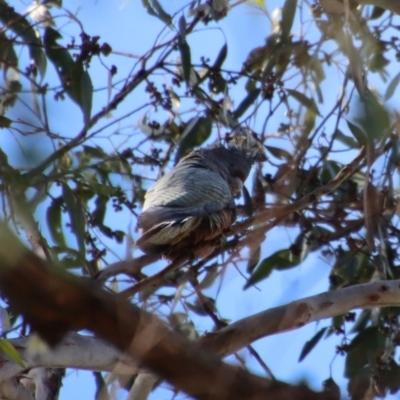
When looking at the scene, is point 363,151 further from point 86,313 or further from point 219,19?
point 86,313

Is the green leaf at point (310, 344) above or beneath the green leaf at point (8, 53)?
beneath

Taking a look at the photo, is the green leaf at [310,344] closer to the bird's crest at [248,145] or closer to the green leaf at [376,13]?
the bird's crest at [248,145]

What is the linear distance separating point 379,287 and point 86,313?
5.65 ft

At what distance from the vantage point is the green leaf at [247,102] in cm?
284

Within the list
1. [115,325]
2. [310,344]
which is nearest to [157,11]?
[310,344]

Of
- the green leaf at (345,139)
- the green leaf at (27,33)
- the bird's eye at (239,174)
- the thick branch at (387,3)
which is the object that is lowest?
the thick branch at (387,3)

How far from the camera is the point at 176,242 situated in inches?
106

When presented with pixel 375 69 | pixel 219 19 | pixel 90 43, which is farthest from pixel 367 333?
pixel 90 43

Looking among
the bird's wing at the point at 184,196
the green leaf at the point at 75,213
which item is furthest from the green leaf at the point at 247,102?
the green leaf at the point at 75,213

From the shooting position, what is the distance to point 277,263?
9.81 feet

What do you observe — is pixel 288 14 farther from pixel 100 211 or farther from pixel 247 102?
pixel 100 211

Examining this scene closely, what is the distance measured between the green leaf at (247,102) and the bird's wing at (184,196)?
14.6 inches

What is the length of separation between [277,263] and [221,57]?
92 centimetres

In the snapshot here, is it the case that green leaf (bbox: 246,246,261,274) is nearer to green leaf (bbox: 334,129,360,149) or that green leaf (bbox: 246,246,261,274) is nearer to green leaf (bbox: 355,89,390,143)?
green leaf (bbox: 334,129,360,149)
